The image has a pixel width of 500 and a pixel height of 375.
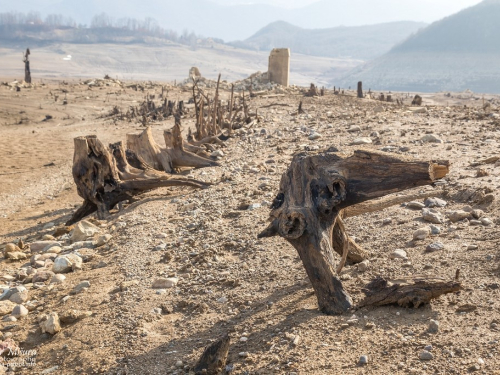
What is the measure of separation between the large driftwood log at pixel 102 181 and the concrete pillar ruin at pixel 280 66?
1692 cm

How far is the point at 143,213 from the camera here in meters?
6.69

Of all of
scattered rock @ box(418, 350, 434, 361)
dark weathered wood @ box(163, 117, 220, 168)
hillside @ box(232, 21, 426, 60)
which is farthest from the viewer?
hillside @ box(232, 21, 426, 60)

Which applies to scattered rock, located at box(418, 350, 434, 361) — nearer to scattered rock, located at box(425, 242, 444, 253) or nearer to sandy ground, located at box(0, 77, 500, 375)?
sandy ground, located at box(0, 77, 500, 375)

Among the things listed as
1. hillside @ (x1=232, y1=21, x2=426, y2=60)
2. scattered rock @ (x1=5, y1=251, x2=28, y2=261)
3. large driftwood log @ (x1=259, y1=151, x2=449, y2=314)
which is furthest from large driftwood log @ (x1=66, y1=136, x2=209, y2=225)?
hillside @ (x1=232, y1=21, x2=426, y2=60)

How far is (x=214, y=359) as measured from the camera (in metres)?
3.21

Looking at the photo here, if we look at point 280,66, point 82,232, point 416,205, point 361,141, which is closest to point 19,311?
point 82,232

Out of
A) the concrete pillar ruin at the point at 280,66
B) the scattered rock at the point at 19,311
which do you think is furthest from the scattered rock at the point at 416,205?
→ the concrete pillar ruin at the point at 280,66

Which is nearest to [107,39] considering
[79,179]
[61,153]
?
[61,153]

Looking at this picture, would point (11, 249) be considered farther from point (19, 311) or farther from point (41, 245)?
point (19, 311)

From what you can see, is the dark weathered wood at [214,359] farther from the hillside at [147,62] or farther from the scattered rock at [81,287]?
the hillside at [147,62]

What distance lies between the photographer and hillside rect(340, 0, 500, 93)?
65.3 m

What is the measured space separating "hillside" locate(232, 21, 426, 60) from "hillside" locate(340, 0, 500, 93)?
46.7 m

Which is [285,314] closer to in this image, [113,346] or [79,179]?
[113,346]

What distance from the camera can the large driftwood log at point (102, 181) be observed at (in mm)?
7176
